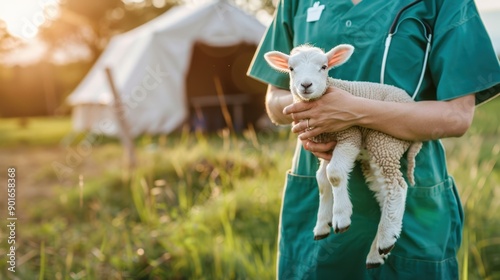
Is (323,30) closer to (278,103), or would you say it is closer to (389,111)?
(278,103)

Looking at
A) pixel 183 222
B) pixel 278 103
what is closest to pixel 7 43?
pixel 183 222

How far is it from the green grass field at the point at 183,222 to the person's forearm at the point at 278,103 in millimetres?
1188

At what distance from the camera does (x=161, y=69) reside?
10.1 metres

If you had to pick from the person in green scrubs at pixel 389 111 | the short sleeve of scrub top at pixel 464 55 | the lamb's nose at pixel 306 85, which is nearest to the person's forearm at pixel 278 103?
the person in green scrubs at pixel 389 111

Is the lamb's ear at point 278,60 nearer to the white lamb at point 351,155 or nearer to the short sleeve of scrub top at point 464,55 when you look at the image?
the white lamb at point 351,155

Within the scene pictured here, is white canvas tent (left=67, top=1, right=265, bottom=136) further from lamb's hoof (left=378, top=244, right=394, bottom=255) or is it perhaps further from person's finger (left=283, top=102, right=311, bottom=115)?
lamb's hoof (left=378, top=244, right=394, bottom=255)

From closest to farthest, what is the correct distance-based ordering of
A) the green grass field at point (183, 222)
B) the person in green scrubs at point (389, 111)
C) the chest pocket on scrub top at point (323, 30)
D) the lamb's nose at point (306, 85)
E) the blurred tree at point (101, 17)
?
the lamb's nose at point (306, 85) < the person in green scrubs at point (389, 111) < the chest pocket on scrub top at point (323, 30) < the green grass field at point (183, 222) < the blurred tree at point (101, 17)

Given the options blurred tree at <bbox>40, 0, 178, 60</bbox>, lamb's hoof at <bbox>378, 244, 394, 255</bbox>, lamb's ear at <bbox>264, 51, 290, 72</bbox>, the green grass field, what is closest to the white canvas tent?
the green grass field

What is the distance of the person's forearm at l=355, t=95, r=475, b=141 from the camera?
138 centimetres

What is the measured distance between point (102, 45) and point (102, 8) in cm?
188

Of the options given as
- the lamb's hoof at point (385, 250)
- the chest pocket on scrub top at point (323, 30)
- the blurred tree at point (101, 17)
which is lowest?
the lamb's hoof at point (385, 250)

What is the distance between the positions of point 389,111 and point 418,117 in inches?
3.5

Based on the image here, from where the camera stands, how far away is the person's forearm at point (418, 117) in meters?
1.38

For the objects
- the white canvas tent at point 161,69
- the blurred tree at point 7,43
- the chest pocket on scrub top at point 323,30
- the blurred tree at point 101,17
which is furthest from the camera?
the blurred tree at point 101,17
